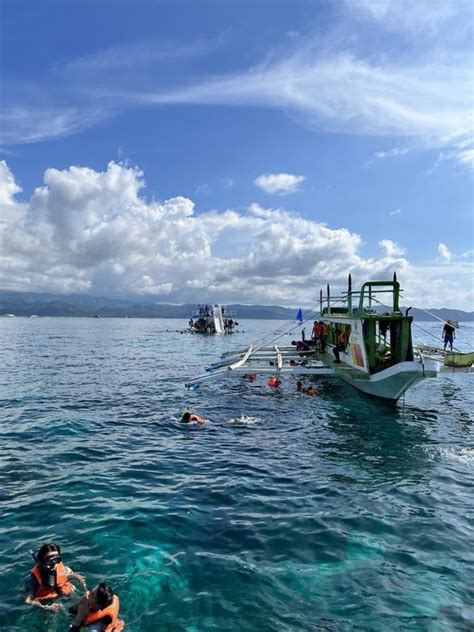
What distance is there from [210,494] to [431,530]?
20.8 feet

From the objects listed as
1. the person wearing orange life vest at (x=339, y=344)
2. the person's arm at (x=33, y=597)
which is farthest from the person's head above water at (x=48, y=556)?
the person wearing orange life vest at (x=339, y=344)

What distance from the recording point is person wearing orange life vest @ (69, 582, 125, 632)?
743 cm

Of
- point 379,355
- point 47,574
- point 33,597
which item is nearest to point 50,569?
point 47,574

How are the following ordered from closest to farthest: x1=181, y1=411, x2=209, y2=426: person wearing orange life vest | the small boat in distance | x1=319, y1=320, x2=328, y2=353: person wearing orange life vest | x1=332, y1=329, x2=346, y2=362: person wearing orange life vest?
x1=181, y1=411, x2=209, y2=426: person wearing orange life vest, x1=332, y1=329, x2=346, y2=362: person wearing orange life vest, x1=319, y1=320, x2=328, y2=353: person wearing orange life vest, the small boat in distance

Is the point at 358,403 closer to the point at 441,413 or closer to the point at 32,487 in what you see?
the point at 441,413

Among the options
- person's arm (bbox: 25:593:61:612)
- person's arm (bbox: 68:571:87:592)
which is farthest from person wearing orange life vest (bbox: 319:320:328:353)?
person's arm (bbox: 25:593:61:612)

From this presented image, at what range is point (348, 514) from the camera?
1245 centimetres

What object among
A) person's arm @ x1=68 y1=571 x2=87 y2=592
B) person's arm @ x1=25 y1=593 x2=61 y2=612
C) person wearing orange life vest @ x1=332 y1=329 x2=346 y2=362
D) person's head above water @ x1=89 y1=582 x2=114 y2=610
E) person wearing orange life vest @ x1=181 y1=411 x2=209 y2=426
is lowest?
person's arm @ x1=25 y1=593 x2=61 y2=612

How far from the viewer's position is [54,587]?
8.64m

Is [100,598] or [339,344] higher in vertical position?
[339,344]

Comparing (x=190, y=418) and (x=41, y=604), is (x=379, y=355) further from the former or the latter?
(x=41, y=604)

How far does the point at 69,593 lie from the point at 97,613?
5.47ft

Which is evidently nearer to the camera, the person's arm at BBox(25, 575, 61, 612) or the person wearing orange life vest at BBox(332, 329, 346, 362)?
the person's arm at BBox(25, 575, 61, 612)

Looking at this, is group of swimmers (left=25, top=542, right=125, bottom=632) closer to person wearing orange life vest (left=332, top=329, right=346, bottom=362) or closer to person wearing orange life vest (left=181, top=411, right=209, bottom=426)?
person wearing orange life vest (left=181, top=411, right=209, bottom=426)
